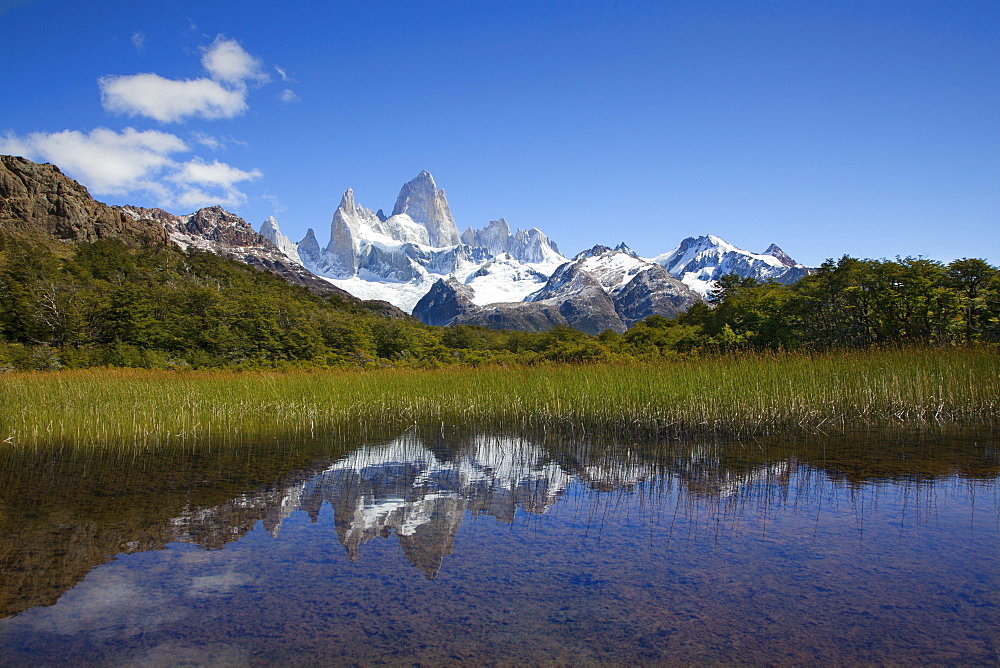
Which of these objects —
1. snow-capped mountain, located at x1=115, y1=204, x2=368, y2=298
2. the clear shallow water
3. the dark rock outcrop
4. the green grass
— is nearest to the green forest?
the green grass

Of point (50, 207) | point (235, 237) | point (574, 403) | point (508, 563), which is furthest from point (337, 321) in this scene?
point (235, 237)

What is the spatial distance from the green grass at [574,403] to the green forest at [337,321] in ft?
15.6

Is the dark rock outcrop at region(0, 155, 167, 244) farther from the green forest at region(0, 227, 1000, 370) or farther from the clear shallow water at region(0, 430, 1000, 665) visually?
the clear shallow water at region(0, 430, 1000, 665)

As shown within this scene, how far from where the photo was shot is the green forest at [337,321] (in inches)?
725

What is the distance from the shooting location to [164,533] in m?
5.47

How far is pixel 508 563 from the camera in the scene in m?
4.70

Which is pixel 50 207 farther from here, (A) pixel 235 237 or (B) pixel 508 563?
(A) pixel 235 237

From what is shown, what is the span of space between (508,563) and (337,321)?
144 feet

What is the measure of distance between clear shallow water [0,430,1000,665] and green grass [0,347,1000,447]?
3146 millimetres

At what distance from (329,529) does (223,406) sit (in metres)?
10.1

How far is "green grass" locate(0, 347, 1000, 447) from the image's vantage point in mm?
11414

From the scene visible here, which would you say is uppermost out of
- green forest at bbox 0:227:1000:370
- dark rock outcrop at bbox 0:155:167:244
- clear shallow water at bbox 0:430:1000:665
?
dark rock outcrop at bbox 0:155:167:244

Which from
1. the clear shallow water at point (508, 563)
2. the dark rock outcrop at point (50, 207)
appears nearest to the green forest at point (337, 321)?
the dark rock outcrop at point (50, 207)

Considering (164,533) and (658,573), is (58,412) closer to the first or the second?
(164,533)
